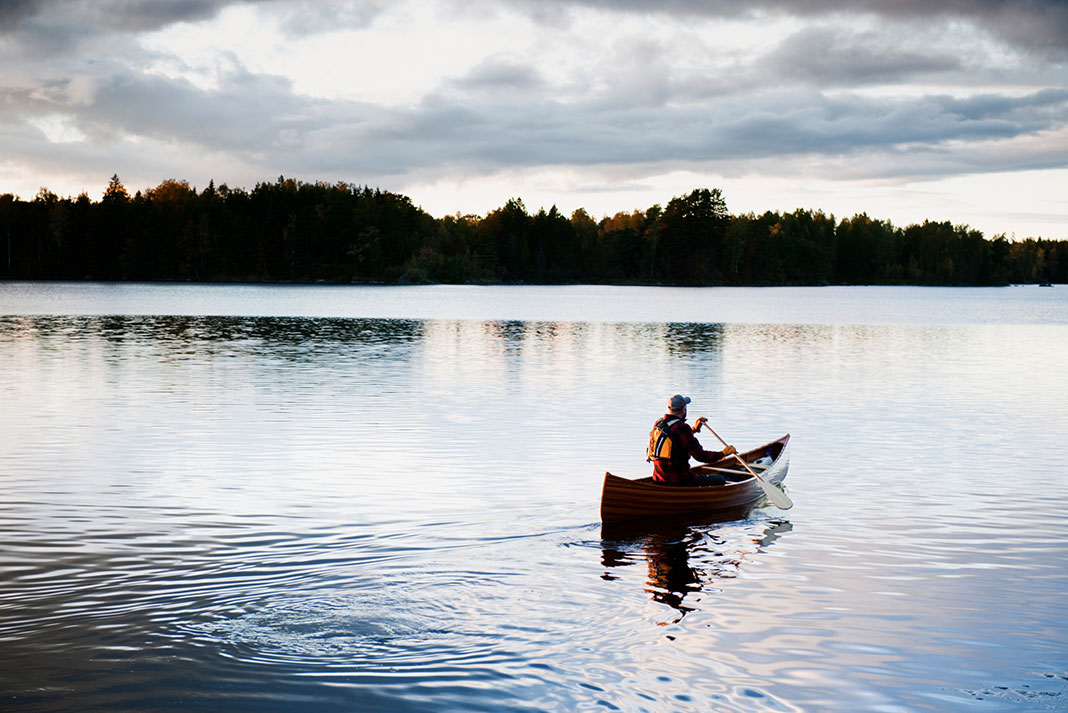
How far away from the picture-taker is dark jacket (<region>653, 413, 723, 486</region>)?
16562mm

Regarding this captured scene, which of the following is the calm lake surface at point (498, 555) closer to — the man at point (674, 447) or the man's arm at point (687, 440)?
the man at point (674, 447)

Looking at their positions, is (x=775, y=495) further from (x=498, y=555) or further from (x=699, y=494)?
(x=498, y=555)

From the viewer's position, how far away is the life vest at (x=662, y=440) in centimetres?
1661

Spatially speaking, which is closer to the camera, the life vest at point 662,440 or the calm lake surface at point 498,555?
the calm lake surface at point 498,555

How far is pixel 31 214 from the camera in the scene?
177 meters

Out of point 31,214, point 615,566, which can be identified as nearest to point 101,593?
point 615,566

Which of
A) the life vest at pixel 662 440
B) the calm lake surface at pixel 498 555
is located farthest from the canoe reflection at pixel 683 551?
the life vest at pixel 662 440

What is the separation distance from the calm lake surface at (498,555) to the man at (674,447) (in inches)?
41.8

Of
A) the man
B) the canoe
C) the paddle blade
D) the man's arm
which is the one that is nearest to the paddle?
the paddle blade

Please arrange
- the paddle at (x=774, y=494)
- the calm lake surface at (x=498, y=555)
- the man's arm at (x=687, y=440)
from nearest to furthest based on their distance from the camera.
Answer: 1. the calm lake surface at (x=498, y=555)
2. the man's arm at (x=687, y=440)
3. the paddle at (x=774, y=494)

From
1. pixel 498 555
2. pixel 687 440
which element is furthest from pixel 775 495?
pixel 498 555

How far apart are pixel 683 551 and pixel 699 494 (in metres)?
2.12

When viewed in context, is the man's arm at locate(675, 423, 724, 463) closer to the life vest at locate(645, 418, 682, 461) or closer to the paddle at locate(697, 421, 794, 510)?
the life vest at locate(645, 418, 682, 461)

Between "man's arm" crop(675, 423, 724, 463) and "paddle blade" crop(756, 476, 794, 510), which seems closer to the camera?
"man's arm" crop(675, 423, 724, 463)
